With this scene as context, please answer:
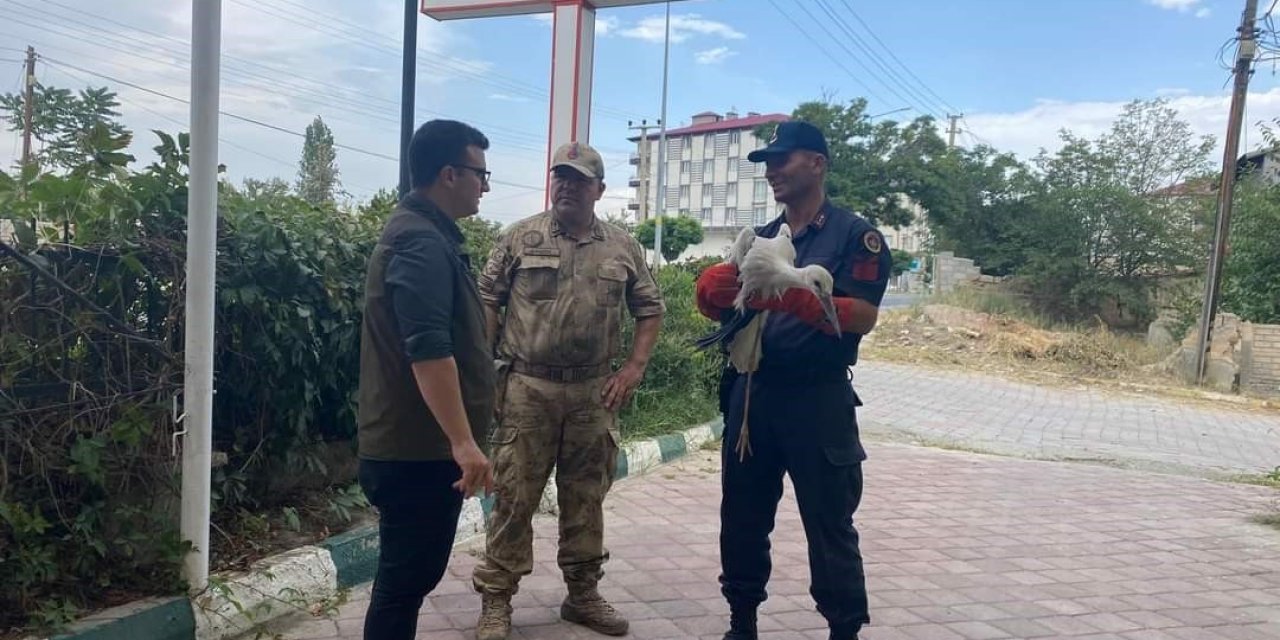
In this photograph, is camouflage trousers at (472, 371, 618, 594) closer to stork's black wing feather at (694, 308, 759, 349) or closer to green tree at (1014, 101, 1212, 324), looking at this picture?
stork's black wing feather at (694, 308, 759, 349)

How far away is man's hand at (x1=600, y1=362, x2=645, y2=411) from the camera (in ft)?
10.6

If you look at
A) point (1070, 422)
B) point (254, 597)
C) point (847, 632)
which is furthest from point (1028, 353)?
point (254, 597)

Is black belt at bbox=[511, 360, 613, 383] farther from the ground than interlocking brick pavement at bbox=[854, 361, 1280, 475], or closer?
farther from the ground

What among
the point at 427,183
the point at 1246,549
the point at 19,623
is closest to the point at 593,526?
the point at 427,183

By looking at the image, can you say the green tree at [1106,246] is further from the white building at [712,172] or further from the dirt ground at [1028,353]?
the white building at [712,172]

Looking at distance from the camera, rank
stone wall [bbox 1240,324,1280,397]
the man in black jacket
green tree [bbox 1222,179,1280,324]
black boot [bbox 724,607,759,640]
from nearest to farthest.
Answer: the man in black jacket, black boot [bbox 724,607,759,640], stone wall [bbox 1240,324,1280,397], green tree [bbox 1222,179,1280,324]

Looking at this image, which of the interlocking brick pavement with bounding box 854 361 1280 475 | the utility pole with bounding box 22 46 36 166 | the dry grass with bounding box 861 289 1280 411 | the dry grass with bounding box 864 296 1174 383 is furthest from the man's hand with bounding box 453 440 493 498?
the dry grass with bounding box 864 296 1174 383

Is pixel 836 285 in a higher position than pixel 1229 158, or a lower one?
lower

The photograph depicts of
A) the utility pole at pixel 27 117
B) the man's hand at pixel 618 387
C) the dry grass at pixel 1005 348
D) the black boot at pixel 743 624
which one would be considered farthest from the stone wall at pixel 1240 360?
the utility pole at pixel 27 117

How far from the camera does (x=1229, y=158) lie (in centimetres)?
1507

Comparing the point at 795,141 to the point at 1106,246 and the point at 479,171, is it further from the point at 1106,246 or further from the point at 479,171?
the point at 1106,246

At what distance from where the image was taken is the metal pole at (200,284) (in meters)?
2.84

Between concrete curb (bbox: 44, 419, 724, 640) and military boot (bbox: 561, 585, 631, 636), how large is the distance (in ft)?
2.96

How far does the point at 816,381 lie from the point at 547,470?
3.53 ft
